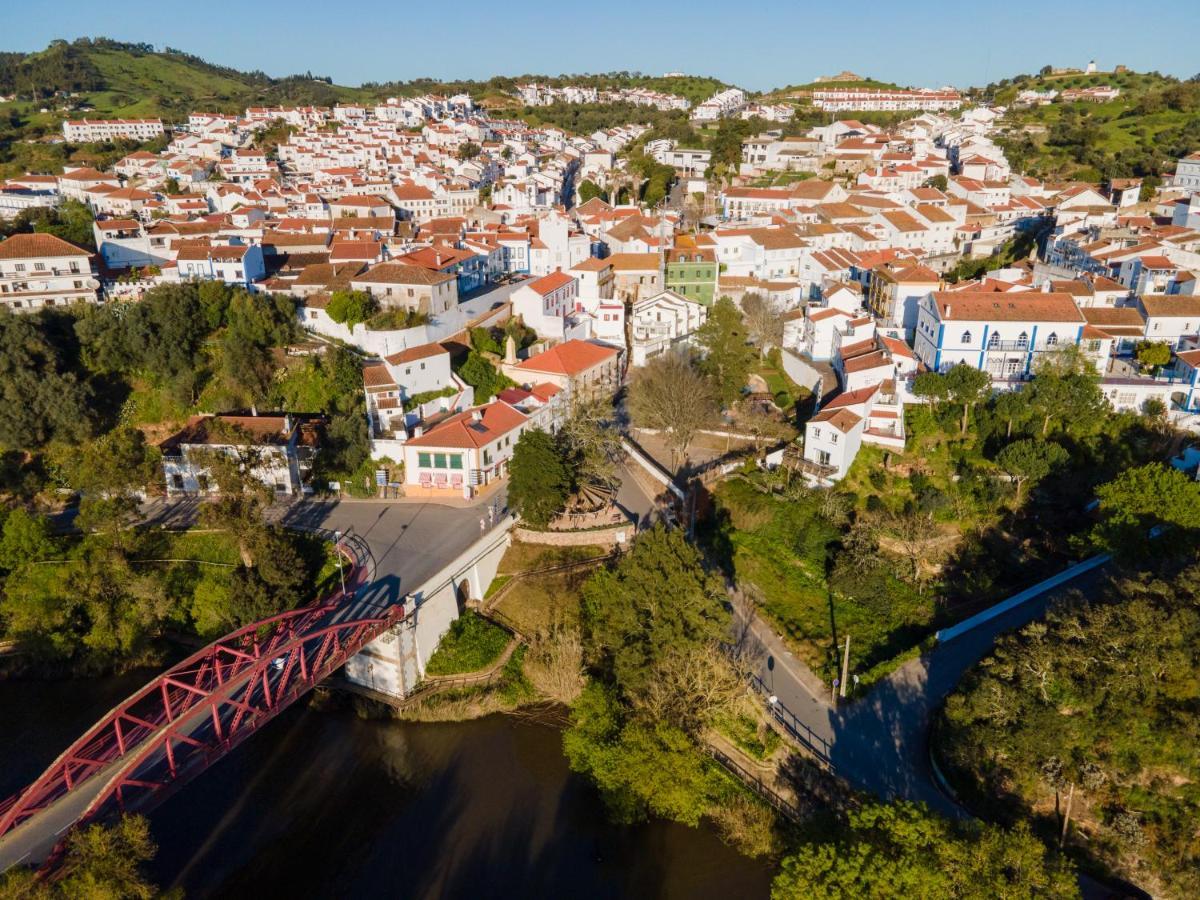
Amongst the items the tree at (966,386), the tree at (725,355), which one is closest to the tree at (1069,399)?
the tree at (966,386)

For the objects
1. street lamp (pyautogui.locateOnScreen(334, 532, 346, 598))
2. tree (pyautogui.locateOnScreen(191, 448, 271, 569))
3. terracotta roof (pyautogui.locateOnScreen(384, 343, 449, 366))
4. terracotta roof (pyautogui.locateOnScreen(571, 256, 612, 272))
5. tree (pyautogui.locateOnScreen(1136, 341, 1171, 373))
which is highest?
terracotta roof (pyautogui.locateOnScreen(571, 256, 612, 272))

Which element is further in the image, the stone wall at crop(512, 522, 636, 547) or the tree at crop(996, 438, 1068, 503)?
the tree at crop(996, 438, 1068, 503)

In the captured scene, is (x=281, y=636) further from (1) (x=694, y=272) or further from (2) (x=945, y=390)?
(1) (x=694, y=272)

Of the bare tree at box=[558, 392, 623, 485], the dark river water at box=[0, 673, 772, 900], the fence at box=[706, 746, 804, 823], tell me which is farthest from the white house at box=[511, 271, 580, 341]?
the fence at box=[706, 746, 804, 823]

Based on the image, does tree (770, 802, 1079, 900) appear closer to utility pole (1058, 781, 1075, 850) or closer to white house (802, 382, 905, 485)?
utility pole (1058, 781, 1075, 850)

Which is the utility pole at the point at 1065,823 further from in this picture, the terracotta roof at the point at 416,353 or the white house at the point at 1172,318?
the terracotta roof at the point at 416,353

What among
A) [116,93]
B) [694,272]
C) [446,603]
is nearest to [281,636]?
[446,603]
